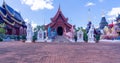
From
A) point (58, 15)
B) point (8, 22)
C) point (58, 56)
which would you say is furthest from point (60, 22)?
point (58, 56)

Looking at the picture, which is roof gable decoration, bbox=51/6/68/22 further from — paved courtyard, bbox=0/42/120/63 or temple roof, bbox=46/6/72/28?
paved courtyard, bbox=0/42/120/63

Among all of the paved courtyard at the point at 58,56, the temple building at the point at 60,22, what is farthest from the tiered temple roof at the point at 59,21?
the paved courtyard at the point at 58,56

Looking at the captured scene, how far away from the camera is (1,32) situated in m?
31.4

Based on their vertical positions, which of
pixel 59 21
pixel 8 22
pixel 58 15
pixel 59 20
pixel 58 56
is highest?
pixel 58 15

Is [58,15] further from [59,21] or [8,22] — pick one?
[8,22]

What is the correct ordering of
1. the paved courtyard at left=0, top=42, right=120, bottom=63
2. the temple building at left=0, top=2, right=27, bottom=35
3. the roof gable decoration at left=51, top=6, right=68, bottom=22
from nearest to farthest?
the paved courtyard at left=0, top=42, right=120, bottom=63
the temple building at left=0, top=2, right=27, bottom=35
the roof gable decoration at left=51, top=6, right=68, bottom=22

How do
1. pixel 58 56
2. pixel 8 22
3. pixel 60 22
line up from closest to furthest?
pixel 58 56
pixel 8 22
pixel 60 22

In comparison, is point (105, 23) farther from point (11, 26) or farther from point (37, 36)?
point (37, 36)

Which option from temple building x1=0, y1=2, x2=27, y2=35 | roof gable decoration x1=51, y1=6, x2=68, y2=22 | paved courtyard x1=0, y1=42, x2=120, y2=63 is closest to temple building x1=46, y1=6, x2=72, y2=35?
roof gable decoration x1=51, y1=6, x2=68, y2=22

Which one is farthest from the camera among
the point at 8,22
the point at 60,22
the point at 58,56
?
the point at 60,22

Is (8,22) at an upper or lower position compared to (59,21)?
lower

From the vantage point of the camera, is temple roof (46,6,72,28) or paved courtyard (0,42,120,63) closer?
paved courtyard (0,42,120,63)

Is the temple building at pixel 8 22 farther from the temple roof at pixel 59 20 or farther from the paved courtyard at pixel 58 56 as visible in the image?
the paved courtyard at pixel 58 56

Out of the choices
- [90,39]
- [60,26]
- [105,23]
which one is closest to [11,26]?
[60,26]
